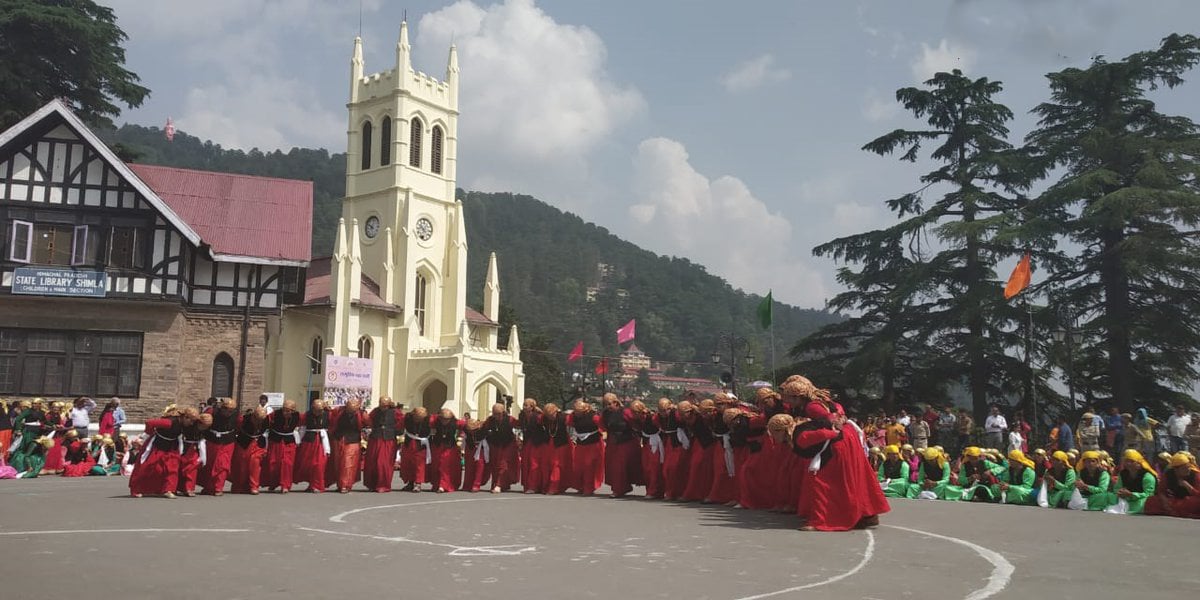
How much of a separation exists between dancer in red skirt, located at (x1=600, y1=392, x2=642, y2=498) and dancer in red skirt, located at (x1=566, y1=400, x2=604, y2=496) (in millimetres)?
156

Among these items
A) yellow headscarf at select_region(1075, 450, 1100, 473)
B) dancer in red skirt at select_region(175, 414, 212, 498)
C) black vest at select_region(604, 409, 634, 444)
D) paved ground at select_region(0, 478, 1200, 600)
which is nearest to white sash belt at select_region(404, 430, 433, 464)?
black vest at select_region(604, 409, 634, 444)

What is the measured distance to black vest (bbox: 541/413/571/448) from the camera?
18469mm

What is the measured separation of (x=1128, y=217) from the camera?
32.1 m

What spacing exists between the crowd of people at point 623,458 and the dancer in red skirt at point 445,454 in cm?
2

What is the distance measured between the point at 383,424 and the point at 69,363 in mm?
18284

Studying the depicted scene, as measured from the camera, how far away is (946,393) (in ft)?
124

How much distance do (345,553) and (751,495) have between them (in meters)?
7.34

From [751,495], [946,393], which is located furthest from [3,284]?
[946,393]

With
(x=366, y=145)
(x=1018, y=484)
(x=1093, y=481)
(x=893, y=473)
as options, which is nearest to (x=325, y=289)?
(x=366, y=145)

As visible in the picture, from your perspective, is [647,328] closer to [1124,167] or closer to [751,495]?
[1124,167]

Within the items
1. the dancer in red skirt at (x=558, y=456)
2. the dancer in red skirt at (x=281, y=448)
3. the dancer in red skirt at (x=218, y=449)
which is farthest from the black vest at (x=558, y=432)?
the dancer in red skirt at (x=218, y=449)

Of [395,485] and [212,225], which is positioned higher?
[212,225]

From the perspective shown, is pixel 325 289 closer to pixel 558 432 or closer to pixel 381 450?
pixel 381 450

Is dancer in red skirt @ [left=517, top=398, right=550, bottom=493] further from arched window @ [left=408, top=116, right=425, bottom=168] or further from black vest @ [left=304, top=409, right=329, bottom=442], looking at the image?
arched window @ [left=408, top=116, right=425, bottom=168]
